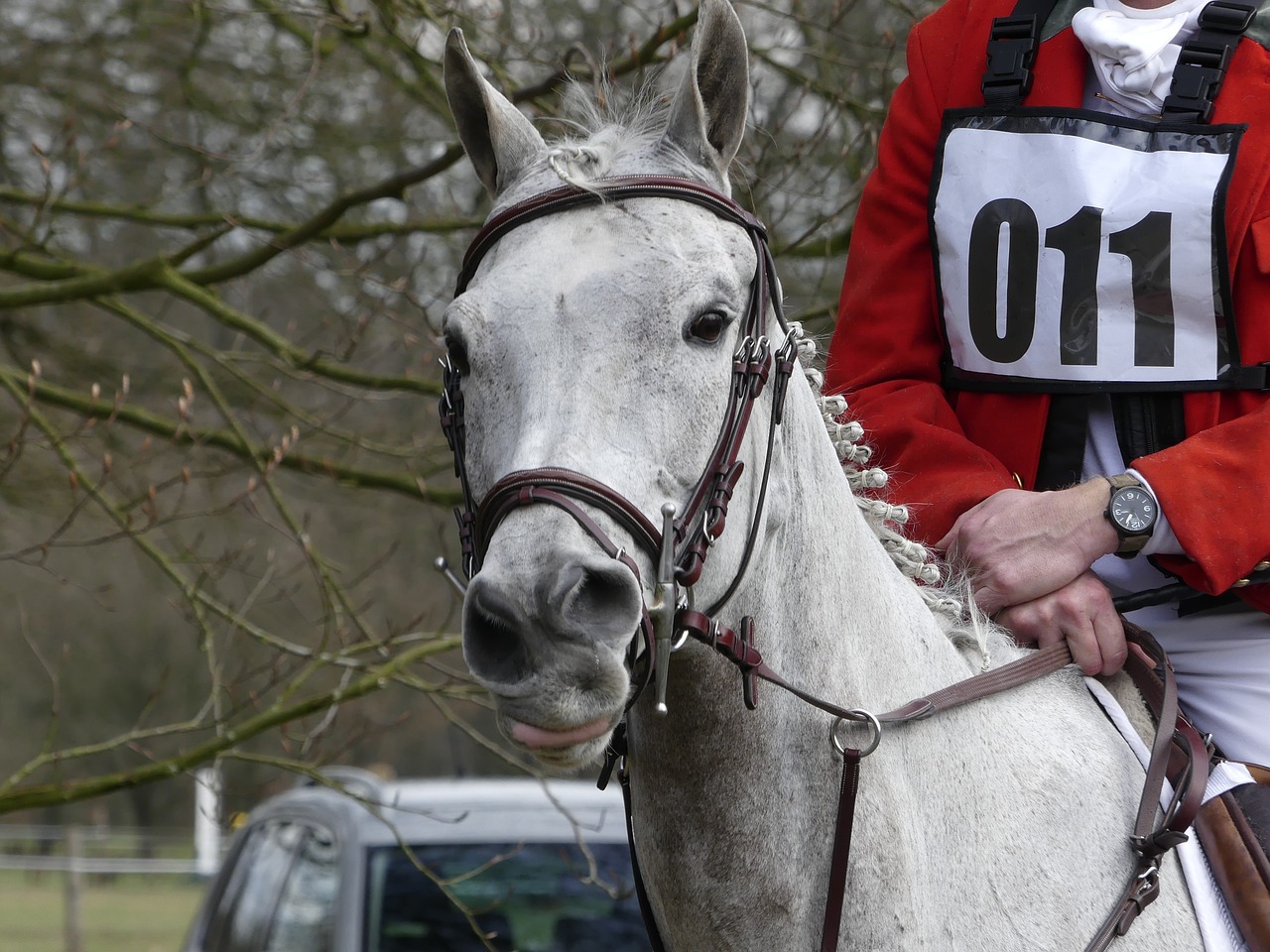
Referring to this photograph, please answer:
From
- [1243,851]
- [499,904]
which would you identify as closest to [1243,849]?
[1243,851]

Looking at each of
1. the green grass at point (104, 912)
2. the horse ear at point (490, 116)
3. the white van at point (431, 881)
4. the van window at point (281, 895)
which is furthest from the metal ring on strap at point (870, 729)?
the green grass at point (104, 912)

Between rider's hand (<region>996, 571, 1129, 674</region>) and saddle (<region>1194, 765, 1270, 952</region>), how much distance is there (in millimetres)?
311

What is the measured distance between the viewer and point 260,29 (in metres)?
7.52

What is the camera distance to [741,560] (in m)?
2.16

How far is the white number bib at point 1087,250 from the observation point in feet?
8.87

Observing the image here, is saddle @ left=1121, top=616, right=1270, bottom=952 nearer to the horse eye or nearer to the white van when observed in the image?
the horse eye

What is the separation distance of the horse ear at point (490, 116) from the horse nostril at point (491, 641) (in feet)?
2.98

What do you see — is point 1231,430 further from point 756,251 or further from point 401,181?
point 401,181

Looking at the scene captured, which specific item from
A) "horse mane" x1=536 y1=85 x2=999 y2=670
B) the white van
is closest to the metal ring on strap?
"horse mane" x1=536 y1=85 x2=999 y2=670

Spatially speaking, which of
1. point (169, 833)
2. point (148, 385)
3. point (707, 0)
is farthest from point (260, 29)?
point (169, 833)

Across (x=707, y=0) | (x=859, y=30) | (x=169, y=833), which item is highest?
(x=859, y=30)

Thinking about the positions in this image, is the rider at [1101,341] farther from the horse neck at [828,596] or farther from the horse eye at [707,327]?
the horse eye at [707,327]

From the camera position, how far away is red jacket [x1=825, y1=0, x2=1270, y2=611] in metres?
2.57

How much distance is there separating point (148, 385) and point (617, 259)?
227 inches
